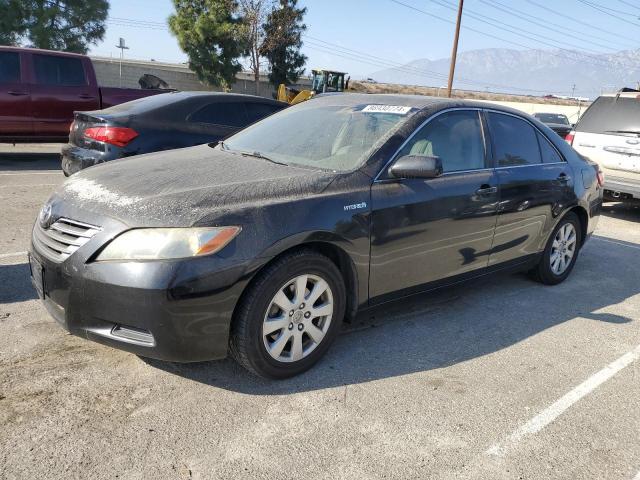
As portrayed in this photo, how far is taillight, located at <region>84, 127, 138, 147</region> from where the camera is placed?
6297 millimetres


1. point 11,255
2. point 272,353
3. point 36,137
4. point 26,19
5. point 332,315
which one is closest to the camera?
point 272,353

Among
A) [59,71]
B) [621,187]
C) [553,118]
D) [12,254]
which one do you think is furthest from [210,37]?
[12,254]

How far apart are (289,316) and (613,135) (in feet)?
23.4

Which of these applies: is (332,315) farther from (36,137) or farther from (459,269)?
(36,137)

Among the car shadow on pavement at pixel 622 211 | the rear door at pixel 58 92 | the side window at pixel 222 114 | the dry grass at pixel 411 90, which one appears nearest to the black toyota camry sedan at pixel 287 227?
the side window at pixel 222 114

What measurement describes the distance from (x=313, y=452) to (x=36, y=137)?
948cm

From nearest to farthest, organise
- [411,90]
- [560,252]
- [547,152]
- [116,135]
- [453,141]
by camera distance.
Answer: [453,141] → [547,152] → [560,252] → [116,135] → [411,90]

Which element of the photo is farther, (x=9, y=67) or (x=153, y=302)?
(x=9, y=67)

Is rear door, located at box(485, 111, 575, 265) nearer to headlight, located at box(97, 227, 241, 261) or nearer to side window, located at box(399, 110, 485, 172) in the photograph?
side window, located at box(399, 110, 485, 172)

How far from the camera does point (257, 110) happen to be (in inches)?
301

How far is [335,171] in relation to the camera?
11.0 feet

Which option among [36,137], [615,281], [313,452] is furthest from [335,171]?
[36,137]

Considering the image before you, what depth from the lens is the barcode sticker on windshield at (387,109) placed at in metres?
3.78

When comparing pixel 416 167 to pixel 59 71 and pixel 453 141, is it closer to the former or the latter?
pixel 453 141
